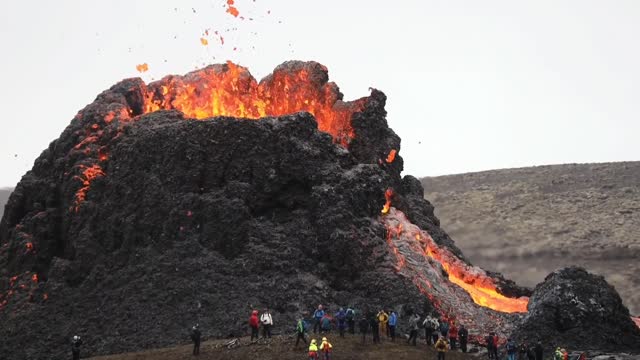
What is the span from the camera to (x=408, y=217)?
5541 cm

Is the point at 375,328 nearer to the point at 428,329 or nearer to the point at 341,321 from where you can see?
the point at 341,321

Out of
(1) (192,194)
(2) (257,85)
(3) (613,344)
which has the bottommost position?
(3) (613,344)

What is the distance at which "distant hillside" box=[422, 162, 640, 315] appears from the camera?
89625 mm

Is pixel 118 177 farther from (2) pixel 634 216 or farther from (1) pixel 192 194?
(2) pixel 634 216

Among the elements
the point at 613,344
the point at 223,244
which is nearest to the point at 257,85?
the point at 223,244

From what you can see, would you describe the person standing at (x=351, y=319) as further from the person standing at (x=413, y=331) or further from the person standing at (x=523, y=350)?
the person standing at (x=523, y=350)

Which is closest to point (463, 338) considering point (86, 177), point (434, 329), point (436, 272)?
point (434, 329)

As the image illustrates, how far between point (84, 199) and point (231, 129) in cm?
1268

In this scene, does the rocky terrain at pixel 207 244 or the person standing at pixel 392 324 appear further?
the rocky terrain at pixel 207 244

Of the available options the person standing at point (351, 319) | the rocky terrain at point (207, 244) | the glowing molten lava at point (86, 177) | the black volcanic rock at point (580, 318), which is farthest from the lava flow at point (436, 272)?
the glowing molten lava at point (86, 177)

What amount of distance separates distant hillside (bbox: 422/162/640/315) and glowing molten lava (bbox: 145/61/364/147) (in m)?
42.8

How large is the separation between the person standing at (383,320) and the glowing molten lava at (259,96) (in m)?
22.7

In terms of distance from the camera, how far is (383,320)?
125 ft

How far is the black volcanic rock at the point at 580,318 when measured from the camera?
37.6 metres
